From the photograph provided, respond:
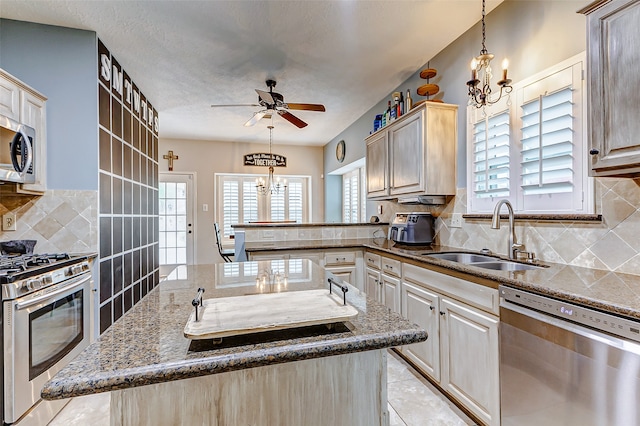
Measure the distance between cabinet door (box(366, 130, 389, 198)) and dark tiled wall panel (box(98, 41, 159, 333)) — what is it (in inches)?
101

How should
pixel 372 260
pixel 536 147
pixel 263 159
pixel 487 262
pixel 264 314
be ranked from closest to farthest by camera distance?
pixel 264 314 < pixel 536 147 < pixel 487 262 < pixel 372 260 < pixel 263 159

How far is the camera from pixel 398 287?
2.44 metres

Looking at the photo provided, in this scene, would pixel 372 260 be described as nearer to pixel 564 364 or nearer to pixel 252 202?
pixel 564 364

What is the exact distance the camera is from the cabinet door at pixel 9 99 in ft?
6.40

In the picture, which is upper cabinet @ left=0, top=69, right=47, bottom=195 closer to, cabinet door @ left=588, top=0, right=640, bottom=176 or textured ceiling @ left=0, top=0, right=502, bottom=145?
textured ceiling @ left=0, top=0, right=502, bottom=145

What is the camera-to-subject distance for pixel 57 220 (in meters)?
2.38

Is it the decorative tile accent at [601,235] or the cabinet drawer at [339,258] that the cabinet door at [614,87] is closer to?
the decorative tile accent at [601,235]

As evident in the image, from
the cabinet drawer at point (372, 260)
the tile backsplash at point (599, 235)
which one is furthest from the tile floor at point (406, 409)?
the tile backsplash at point (599, 235)

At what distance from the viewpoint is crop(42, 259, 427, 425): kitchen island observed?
2.08 feet

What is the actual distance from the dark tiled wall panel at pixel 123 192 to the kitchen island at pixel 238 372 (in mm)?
2047

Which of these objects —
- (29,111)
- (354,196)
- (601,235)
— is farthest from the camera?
(354,196)

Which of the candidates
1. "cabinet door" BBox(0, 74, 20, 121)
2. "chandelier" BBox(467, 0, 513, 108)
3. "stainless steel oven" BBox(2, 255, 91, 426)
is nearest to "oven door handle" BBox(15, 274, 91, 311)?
"stainless steel oven" BBox(2, 255, 91, 426)

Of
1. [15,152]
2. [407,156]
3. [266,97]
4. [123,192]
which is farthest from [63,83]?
[407,156]

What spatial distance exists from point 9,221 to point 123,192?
0.86m
